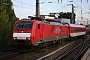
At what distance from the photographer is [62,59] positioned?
52.0 ft

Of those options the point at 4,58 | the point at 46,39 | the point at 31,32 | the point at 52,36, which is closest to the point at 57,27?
the point at 52,36

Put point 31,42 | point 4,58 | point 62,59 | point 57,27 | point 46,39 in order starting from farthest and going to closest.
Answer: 1. point 57,27
2. point 46,39
3. point 31,42
4. point 62,59
5. point 4,58

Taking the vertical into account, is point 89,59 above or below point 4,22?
below

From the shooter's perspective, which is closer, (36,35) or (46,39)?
(36,35)

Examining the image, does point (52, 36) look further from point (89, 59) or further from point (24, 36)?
point (89, 59)

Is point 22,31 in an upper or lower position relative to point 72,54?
upper

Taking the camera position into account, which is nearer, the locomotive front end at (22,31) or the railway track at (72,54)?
the railway track at (72,54)

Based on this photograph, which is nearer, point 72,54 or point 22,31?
point 22,31

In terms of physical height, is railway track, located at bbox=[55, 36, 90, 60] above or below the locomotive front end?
below

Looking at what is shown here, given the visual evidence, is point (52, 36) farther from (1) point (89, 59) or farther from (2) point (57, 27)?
(1) point (89, 59)

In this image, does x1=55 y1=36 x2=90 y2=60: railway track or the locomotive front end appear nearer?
x1=55 y1=36 x2=90 y2=60: railway track

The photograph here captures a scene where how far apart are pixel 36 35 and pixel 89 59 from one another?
5.76 m

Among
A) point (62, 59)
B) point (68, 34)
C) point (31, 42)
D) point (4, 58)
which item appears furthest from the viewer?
point (68, 34)

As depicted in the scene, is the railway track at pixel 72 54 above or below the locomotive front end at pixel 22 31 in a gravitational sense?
below
